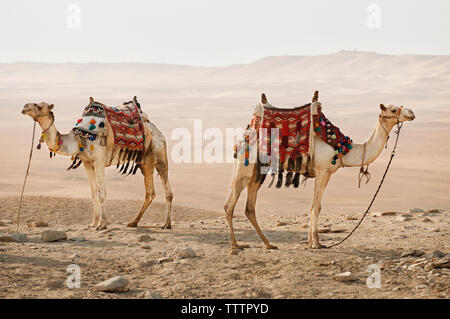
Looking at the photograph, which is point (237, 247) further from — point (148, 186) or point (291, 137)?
point (148, 186)

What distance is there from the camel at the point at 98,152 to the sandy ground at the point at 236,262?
0.65 metres

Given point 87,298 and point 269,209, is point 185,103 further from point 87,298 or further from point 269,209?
point 87,298

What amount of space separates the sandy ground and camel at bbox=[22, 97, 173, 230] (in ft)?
2.13

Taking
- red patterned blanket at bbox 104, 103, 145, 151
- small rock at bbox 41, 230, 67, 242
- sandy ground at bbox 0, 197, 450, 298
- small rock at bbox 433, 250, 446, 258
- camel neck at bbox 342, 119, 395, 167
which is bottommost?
sandy ground at bbox 0, 197, 450, 298

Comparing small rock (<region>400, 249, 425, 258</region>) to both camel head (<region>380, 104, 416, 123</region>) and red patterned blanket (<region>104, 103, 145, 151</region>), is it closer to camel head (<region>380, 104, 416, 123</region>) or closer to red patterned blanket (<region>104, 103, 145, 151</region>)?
camel head (<region>380, 104, 416, 123</region>)

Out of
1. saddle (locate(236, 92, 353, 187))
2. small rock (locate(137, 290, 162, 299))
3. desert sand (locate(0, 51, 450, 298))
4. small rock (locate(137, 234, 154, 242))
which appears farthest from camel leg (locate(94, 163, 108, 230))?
small rock (locate(137, 290, 162, 299))

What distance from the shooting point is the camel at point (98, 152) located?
11070 mm

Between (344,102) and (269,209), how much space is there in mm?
74164

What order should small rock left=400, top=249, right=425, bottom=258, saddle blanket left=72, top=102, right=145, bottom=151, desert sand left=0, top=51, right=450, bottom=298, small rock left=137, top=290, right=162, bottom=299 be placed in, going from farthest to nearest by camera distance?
saddle blanket left=72, top=102, right=145, bottom=151, small rock left=400, top=249, right=425, bottom=258, desert sand left=0, top=51, right=450, bottom=298, small rock left=137, top=290, right=162, bottom=299

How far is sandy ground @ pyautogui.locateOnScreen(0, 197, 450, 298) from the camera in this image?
295 inches

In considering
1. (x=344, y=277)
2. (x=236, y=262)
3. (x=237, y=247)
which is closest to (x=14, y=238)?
(x=237, y=247)

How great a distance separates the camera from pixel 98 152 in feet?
38.1

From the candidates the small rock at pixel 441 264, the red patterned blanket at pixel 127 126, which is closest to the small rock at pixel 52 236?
the red patterned blanket at pixel 127 126

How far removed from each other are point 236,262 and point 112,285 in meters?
2.07
